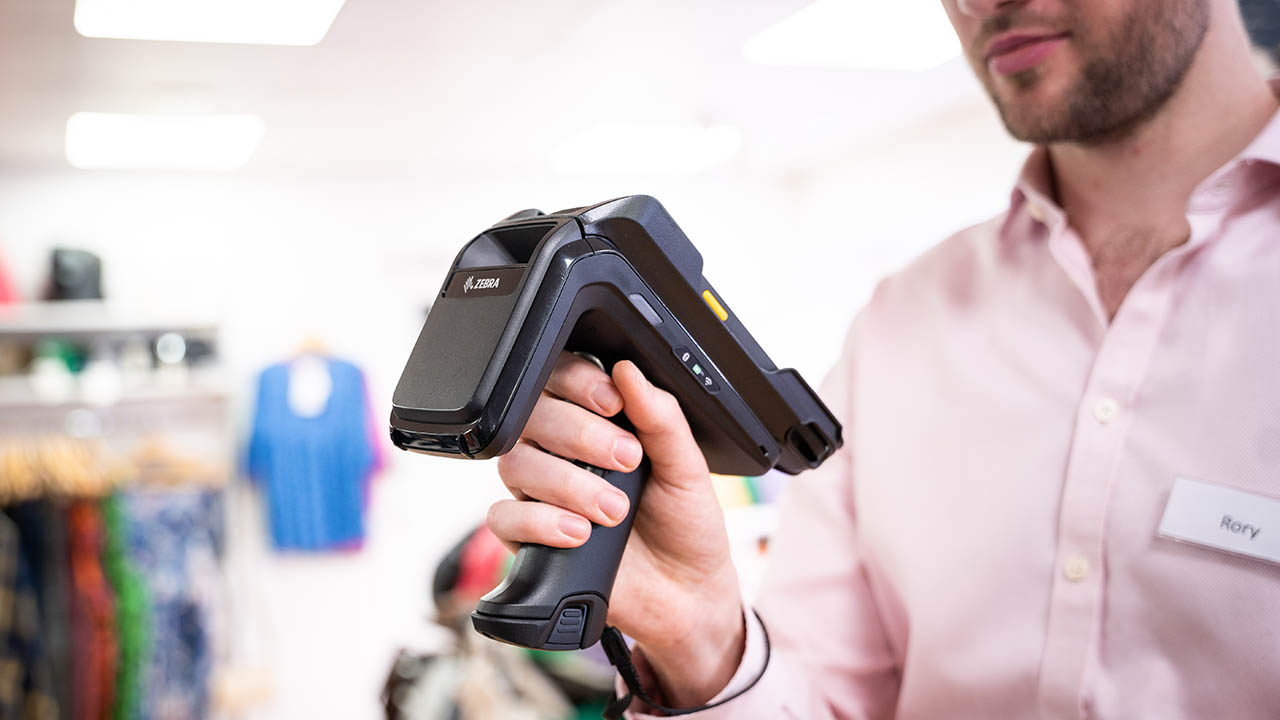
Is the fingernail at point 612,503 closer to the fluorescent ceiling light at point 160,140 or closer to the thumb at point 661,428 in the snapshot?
the thumb at point 661,428

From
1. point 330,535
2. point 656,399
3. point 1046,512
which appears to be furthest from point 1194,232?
point 330,535

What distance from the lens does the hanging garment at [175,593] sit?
12.3 ft

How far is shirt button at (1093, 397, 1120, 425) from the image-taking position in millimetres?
934

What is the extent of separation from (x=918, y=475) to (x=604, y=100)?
3.08 metres

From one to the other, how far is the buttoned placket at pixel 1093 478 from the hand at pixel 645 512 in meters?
0.31

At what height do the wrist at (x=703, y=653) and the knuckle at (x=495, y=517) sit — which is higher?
the knuckle at (x=495, y=517)

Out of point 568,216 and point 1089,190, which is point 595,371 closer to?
point 568,216

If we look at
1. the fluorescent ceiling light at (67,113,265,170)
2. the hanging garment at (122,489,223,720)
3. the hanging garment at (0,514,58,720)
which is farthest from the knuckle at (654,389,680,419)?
the hanging garment at (122,489,223,720)

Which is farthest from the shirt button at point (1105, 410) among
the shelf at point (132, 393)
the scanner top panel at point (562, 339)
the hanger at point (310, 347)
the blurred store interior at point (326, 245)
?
the hanger at point (310, 347)

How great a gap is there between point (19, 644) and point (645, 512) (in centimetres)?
345

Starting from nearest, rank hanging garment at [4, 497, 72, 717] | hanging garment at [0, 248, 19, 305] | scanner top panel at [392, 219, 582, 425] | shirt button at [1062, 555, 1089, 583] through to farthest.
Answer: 1. scanner top panel at [392, 219, 582, 425]
2. shirt button at [1062, 555, 1089, 583]
3. hanging garment at [4, 497, 72, 717]
4. hanging garment at [0, 248, 19, 305]

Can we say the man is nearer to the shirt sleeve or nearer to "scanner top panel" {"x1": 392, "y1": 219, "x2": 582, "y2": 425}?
the shirt sleeve

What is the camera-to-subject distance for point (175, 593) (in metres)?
3.81

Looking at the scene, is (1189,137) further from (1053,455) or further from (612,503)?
(612,503)
